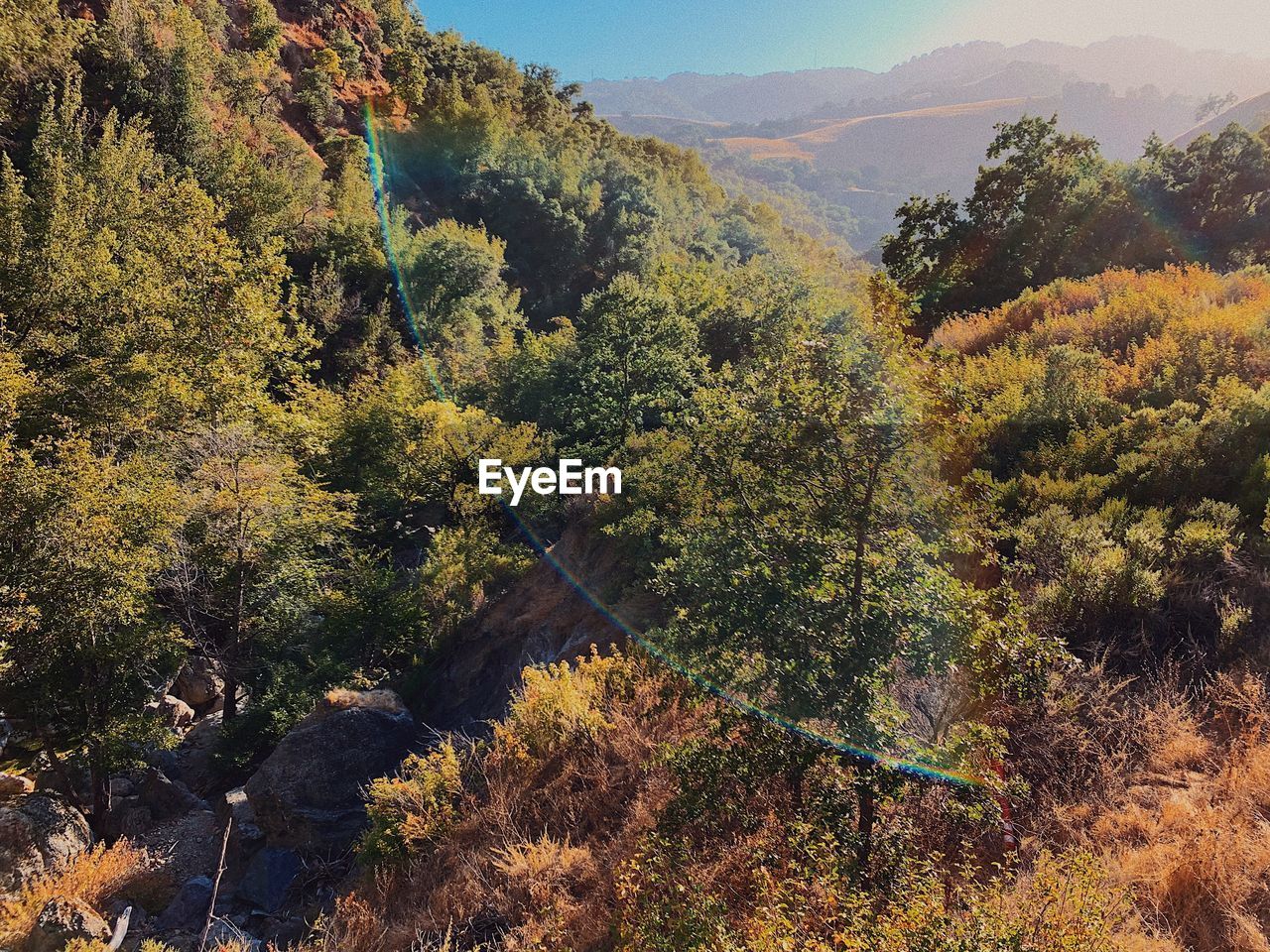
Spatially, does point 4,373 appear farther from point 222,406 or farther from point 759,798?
point 759,798

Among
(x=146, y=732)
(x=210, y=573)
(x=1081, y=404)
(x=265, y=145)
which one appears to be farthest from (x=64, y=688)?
(x=265, y=145)

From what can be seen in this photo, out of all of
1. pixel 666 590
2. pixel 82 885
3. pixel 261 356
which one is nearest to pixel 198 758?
pixel 82 885

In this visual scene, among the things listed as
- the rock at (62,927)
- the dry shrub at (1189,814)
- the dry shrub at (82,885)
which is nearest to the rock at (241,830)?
the dry shrub at (82,885)

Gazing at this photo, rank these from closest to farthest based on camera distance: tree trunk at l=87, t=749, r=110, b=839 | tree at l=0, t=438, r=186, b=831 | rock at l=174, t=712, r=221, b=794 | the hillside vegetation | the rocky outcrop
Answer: the hillside vegetation, tree at l=0, t=438, r=186, b=831, the rocky outcrop, tree trunk at l=87, t=749, r=110, b=839, rock at l=174, t=712, r=221, b=794

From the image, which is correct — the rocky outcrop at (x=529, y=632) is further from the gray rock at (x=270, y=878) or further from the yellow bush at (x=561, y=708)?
the gray rock at (x=270, y=878)

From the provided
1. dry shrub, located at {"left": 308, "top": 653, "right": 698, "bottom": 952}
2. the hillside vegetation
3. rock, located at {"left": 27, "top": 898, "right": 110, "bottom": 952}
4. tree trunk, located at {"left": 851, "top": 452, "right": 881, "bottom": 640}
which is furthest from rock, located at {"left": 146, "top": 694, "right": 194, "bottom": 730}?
tree trunk, located at {"left": 851, "top": 452, "right": 881, "bottom": 640}

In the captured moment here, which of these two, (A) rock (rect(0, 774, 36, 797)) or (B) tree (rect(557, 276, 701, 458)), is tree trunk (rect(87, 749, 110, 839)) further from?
(B) tree (rect(557, 276, 701, 458))
